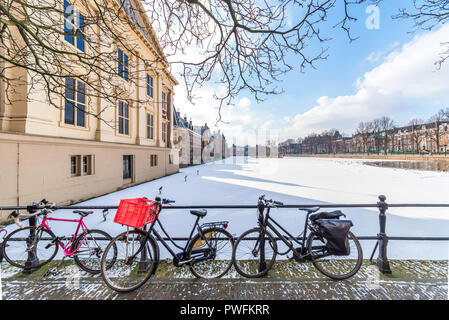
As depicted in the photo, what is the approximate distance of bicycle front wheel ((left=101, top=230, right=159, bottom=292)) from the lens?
102 inches

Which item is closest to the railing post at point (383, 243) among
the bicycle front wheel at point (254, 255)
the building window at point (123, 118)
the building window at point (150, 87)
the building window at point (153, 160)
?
the bicycle front wheel at point (254, 255)

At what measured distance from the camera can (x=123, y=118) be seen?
13.8 meters

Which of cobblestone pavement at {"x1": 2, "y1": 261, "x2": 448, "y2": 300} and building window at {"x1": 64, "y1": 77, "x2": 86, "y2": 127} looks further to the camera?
building window at {"x1": 64, "y1": 77, "x2": 86, "y2": 127}

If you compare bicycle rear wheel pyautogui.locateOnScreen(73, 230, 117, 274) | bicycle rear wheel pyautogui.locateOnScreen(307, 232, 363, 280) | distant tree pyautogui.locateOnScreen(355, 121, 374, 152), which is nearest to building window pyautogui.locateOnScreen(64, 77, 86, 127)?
bicycle rear wheel pyautogui.locateOnScreen(73, 230, 117, 274)

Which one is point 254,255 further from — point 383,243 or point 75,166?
point 75,166

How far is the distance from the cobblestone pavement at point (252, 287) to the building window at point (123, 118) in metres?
12.1

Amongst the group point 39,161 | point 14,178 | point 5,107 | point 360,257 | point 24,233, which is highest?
point 5,107

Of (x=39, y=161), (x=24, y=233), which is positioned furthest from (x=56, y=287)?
(x=39, y=161)

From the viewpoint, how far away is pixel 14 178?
21.3 ft

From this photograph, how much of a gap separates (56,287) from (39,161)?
7097 mm

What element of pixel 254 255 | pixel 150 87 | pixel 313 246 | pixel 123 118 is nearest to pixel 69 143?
pixel 123 118

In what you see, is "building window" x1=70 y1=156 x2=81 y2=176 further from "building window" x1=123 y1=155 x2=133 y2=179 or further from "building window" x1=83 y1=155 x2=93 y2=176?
"building window" x1=123 y1=155 x2=133 y2=179
